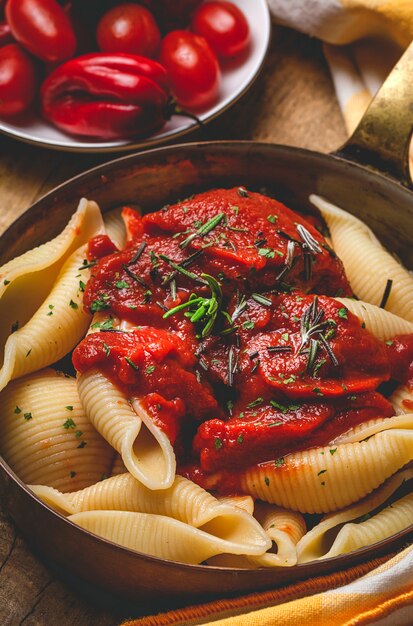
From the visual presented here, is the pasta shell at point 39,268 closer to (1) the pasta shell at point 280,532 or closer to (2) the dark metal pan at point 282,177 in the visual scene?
(2) the dark metal pan at point 282,177

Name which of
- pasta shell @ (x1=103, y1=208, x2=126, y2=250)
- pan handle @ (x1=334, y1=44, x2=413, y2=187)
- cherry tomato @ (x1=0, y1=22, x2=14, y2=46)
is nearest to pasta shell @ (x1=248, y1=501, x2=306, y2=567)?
pasta shell @ (x1=103, y1=208, x2=126, y2=250)

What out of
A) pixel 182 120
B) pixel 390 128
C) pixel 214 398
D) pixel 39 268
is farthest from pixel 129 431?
pixel 182 120

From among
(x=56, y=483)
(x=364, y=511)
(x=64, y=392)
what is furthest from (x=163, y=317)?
(x=364, y=511)

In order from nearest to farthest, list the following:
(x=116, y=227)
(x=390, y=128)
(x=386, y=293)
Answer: (x=386, y=293)
(x=116, y=227)
(x=390, y=128)

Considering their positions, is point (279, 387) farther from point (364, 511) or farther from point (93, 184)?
point (93, 184)

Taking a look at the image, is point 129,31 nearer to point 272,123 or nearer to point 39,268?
point 272,123

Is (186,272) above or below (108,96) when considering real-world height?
above
